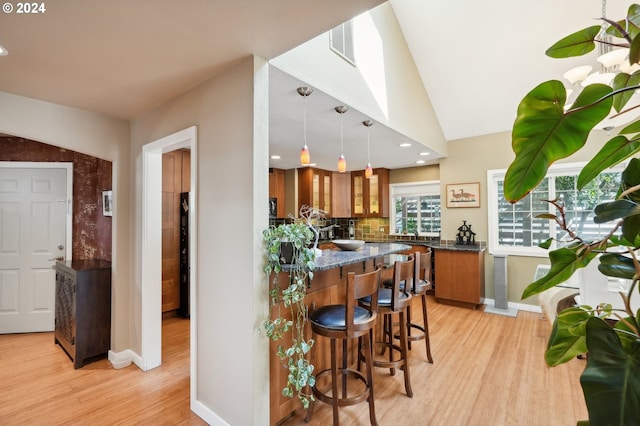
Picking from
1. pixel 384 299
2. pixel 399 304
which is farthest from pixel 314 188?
pixel 399 304

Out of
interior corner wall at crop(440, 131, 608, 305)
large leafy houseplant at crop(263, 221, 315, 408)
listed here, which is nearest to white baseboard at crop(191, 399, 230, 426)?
large leafy houseplant at crop(263, 221, 315, 408)

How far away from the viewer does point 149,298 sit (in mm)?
2791

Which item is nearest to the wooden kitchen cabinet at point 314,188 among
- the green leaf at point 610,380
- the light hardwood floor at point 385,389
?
the light hardwood floor at point 385,389

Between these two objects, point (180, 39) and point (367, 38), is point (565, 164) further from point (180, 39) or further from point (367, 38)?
point (180, 39)

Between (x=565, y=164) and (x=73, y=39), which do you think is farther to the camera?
(x=565, y=164)

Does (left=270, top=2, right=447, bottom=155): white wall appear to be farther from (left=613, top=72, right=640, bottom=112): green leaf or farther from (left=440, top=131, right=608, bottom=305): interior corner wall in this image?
(left=613, top=72, right=640, bottom=112): green leaf

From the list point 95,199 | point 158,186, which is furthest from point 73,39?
point 95,199

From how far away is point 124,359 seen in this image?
2.83 metres

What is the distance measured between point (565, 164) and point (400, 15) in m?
3.06

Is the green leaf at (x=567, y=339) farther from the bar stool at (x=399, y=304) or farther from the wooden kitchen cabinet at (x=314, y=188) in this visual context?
the wooden kitchen cabinet at (x=314, y=188)

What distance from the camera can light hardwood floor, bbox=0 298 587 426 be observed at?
205cm

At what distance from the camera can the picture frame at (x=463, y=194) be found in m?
4.70

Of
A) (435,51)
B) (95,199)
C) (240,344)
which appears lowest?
(240,344)

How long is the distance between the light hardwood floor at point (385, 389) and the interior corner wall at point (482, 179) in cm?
123
